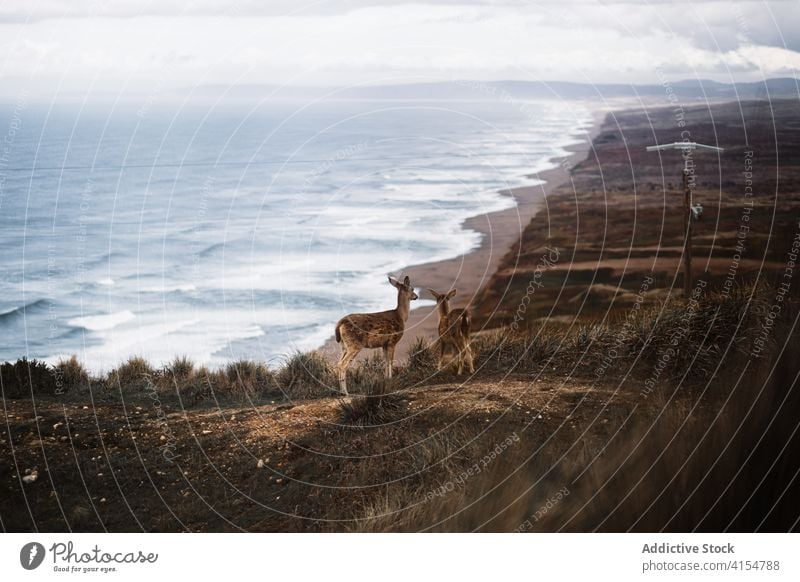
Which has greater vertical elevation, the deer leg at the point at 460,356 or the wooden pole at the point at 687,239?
the wooden pole at the point at 687,239

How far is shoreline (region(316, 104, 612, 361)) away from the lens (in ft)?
26.3

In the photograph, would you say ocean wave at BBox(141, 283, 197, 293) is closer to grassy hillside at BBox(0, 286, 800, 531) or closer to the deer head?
grassy hillside at BBox(0, 286, 800, 531)

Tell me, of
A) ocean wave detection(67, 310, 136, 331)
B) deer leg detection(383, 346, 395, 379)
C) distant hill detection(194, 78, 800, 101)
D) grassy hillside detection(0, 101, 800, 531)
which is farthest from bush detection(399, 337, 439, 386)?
ocean wave detection(67, 310, 136, 331)

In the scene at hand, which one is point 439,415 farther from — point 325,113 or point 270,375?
point 325,113

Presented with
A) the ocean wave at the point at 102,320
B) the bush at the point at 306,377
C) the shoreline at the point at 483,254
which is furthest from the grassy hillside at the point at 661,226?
the ocean wave at the point at 102,320

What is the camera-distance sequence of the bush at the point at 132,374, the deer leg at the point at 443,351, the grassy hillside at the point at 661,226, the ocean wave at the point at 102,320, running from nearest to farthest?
the deer leg at the point at 443,351, the grassy hillside at the point at 661,226, the bush at the point at 132,374, the ocean wave at the point at 102,320

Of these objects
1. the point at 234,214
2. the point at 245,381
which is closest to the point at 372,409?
the point at 245,381

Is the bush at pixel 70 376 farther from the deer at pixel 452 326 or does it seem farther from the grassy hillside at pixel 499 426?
the deer at pixel 452 326

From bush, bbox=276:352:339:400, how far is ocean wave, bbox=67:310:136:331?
2255 millimetres

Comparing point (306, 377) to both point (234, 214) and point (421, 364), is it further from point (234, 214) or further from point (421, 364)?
point (234, 214)

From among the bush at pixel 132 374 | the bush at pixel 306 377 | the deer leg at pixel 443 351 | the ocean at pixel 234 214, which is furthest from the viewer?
the ocean at pixel 234 214
